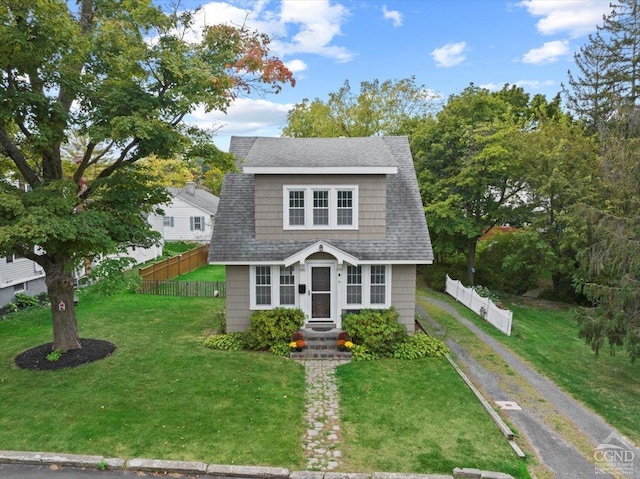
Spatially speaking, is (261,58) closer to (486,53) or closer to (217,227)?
(217,227)

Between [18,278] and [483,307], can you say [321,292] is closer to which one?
[483,307]

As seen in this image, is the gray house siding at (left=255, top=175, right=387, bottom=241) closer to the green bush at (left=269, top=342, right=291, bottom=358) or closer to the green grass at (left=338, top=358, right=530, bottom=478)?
the green bush at (left=269, top=342, right=291, bottom=358)

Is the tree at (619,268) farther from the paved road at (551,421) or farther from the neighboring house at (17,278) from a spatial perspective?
the neighboring house at (17,278)

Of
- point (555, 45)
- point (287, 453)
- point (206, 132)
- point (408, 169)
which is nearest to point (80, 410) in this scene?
point (287, 453)

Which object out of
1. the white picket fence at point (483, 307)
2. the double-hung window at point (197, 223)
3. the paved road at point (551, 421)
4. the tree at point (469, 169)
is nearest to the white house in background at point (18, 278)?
the paved road at point (551, 421)

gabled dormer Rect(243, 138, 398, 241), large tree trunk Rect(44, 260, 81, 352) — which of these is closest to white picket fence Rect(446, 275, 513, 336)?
gabled dormer Rect(243, 138, 398, 241)

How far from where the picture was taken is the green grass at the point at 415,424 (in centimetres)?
751

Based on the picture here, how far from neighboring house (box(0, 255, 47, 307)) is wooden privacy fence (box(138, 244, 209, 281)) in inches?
177

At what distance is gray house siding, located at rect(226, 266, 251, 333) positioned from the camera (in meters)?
13.6

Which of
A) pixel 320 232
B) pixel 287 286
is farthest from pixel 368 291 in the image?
pixel 287 286

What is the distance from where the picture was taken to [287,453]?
7.68 m

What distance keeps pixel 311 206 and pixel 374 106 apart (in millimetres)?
21819

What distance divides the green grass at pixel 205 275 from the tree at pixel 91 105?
13470 mm

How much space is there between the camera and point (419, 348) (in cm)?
1309
